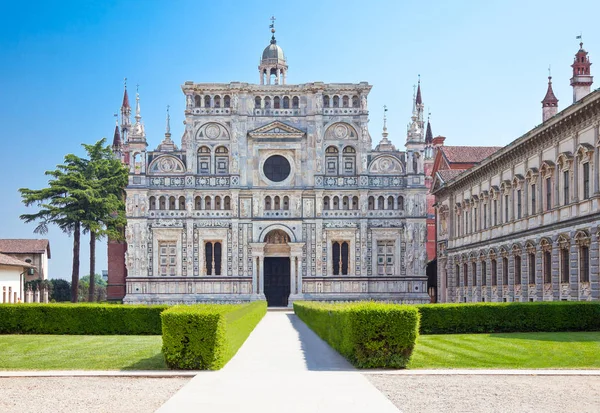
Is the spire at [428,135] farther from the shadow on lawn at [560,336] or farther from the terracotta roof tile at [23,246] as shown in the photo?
the shadow on lawn at [560,336]

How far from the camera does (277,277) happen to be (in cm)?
7950

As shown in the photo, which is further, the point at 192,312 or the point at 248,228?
the point at 248,228

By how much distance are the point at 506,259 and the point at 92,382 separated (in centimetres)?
3680

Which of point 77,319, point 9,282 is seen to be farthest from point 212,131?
point 77,319

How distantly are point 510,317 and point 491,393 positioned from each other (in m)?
16.6

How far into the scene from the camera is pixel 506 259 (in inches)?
2104

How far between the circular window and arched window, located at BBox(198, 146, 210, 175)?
5217mm

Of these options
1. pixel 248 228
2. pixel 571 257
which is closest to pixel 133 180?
pixel 248 228

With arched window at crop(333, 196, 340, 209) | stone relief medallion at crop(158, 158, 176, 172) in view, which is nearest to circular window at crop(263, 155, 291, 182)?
arched window at crop(333, 196, 340, 209)

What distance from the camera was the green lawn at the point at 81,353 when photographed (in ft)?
81.8

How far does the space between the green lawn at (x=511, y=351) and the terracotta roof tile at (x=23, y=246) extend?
6890 cm

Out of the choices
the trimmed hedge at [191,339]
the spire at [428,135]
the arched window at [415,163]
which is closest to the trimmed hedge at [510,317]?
the trimmed hedge at [191,339]

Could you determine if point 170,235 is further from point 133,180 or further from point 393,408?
point 393,408

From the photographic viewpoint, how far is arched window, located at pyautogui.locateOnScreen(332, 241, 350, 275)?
7806 cm
